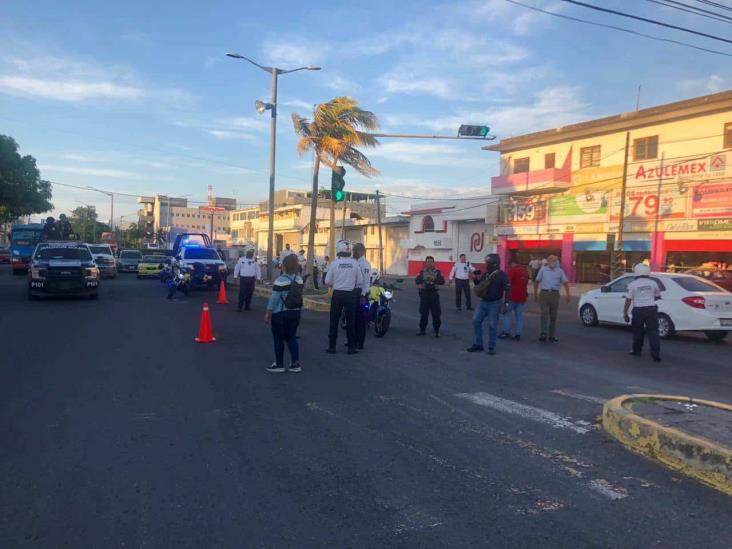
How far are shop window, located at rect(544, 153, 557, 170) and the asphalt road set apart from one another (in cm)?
2740

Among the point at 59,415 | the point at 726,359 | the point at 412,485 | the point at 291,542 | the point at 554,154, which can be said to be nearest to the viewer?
the point at 291,542

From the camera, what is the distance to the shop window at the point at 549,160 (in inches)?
1425

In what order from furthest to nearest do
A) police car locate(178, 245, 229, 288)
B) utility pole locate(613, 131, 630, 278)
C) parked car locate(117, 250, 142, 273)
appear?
1. parked car locate(117, 250, 142, 273)
2. utility pole locate(613, 131, 630, 278)
3. police car locate(178, 245, 229, 288)

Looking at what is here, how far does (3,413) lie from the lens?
252 inches

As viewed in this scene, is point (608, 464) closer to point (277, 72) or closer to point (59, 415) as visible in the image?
point (59, 415)

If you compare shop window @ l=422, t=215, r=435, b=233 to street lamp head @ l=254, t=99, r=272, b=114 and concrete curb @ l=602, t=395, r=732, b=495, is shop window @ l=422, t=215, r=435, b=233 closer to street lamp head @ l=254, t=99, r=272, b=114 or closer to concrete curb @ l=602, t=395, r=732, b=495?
street lamp head @ l=254, t=99, r=272, b=114

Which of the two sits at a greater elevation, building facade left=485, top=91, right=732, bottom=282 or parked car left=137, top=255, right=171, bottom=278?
building facade left=485, top=91, right=732, bottom=282

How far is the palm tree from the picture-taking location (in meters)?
24.4

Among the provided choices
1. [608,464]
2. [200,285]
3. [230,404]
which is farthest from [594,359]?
[200,285]

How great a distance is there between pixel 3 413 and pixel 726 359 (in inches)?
440

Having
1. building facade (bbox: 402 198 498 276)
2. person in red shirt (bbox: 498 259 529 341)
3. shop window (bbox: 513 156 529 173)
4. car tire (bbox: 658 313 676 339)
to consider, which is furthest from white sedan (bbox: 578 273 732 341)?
building facade (bbox: 402 198 498 276)

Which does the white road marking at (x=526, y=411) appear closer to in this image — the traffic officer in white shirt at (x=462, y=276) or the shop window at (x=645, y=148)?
the traffic officer in white shirt at (x=462, y=276)

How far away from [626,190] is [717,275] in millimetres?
8019

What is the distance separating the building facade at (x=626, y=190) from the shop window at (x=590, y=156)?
0.05 m
